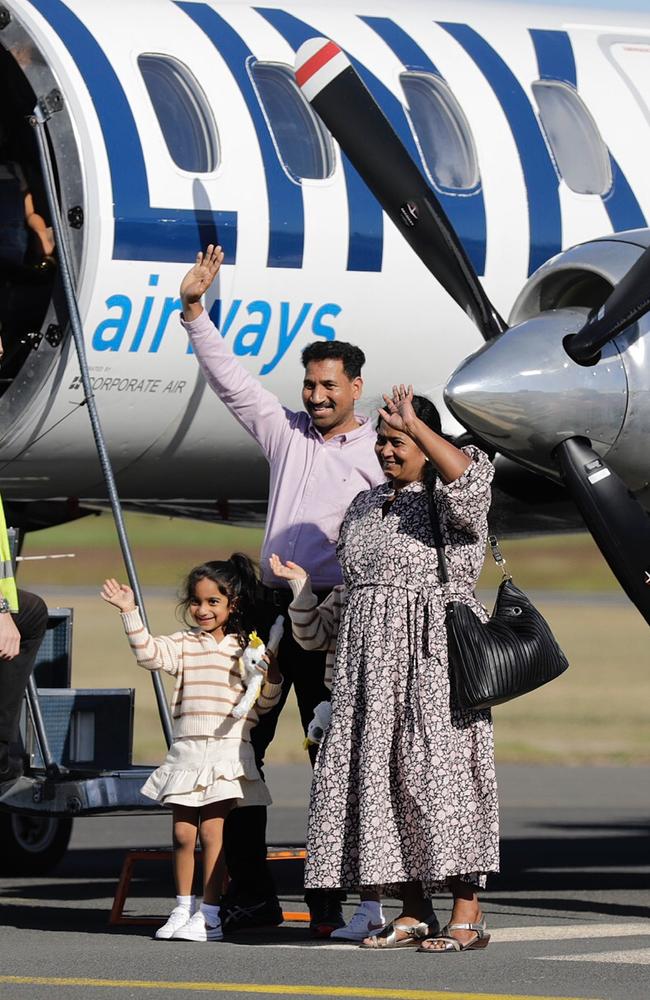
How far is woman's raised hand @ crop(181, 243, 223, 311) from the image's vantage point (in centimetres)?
917

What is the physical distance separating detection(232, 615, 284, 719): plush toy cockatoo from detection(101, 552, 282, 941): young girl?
0.06 m

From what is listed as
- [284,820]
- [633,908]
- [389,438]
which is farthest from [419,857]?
[284,820]

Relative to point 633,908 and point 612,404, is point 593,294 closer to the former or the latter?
point 612,404

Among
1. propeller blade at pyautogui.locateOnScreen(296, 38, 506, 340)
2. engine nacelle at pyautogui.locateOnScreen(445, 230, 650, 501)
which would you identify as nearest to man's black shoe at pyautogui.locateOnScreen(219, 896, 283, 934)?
engine nacelle at pyautogui.locateOnScreen(445, 230, 650, 501)

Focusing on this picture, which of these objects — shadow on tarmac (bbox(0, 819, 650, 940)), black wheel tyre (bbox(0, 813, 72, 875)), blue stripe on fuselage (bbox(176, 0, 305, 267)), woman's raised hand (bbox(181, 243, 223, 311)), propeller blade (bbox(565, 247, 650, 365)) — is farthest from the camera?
black wheel tyre (bbox(0, 813, 72, 875))

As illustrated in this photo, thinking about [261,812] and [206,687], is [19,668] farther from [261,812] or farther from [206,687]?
[261,812]

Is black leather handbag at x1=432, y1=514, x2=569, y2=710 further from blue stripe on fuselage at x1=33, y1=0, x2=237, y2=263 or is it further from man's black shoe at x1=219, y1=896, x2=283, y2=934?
blue stripe on fuselage at x1=33, y1=0, x2=237, y2=263

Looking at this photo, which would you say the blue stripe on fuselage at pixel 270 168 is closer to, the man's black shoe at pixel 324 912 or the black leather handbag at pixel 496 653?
the black leather handbag at pixel 496 653

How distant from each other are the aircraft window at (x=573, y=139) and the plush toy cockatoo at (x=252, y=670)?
386 cm

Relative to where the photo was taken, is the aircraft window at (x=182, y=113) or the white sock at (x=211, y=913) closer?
the white sock at (x=211, y=913)

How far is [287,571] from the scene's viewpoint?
847 cm

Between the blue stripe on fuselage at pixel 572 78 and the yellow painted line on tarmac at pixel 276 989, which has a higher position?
the blue stripe on fuselage at pixel 572 78

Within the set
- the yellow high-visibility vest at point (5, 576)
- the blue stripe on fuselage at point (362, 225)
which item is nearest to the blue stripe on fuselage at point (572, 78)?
A: the blue stripe on fuselage at point (362, 225)

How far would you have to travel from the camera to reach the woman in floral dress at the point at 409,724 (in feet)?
26.5
